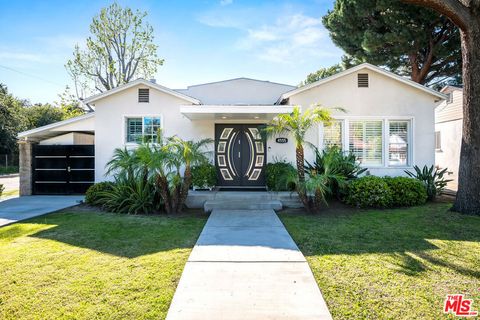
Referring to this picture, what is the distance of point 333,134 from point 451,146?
10.8m

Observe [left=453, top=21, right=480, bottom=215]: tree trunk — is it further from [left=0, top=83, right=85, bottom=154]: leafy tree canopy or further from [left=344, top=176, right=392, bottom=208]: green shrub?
[left=0, top=83, right=85, bottom=154]: leafy tree canopy

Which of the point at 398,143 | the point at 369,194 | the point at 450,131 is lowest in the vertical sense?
the point at 369,194

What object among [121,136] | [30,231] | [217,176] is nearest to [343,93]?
[217,176]

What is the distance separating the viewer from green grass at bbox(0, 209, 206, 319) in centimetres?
322

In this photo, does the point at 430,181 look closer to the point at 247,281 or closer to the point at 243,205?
the point at 243,205

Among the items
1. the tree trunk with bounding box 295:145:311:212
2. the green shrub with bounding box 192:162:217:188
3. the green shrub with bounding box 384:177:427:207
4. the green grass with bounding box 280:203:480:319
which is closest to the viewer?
the green grass with bounding box 280:203:480:319

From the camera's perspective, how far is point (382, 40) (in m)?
16.0

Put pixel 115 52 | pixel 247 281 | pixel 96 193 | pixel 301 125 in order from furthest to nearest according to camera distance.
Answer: pixel 115 52
pixel 96 193
pixel 301 125
pixel 247 281

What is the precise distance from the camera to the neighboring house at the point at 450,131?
16094 mm

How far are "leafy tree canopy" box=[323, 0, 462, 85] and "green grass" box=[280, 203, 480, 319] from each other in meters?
12.0

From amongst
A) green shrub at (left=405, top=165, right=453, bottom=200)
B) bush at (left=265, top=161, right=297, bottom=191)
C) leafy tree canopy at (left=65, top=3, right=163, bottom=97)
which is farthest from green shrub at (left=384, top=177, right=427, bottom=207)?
leafy tree canopy at (left=65, top=3, right=163, bottom=97)

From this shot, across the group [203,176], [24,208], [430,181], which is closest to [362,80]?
[430,181]

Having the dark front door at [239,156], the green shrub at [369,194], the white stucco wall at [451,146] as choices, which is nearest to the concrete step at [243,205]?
the green shrub at [369,194]

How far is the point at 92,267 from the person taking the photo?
14.3 ft
